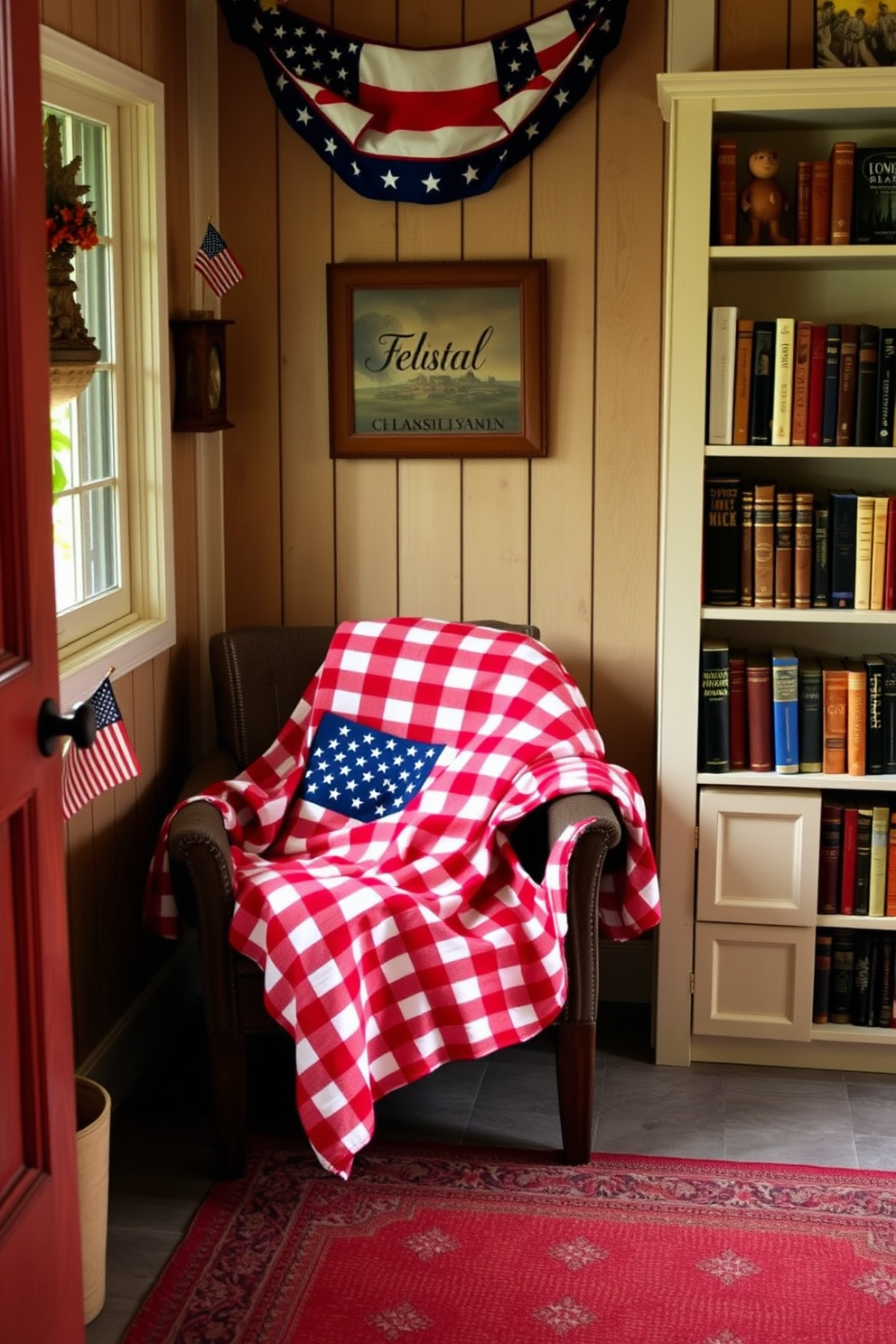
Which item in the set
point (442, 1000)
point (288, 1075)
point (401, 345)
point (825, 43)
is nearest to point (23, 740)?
point (442, 1000)

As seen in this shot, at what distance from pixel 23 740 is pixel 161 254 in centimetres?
182

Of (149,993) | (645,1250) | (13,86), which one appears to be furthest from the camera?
(149,993)

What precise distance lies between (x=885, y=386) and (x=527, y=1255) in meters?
1.84

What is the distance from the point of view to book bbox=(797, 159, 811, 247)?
3.07 m

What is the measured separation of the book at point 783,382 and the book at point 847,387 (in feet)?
0.33

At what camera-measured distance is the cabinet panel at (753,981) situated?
128 inches

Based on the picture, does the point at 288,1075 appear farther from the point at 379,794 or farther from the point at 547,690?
the point at 547,690

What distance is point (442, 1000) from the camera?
2.74 metres

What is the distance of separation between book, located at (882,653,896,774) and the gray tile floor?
702 mm

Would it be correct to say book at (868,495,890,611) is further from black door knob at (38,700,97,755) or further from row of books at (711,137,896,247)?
black door knob at (38,700,97,755)

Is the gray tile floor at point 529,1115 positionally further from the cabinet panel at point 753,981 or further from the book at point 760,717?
the book at point 760,717

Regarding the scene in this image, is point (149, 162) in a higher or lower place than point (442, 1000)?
higher

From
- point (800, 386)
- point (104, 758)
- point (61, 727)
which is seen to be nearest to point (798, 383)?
point (800, 386)

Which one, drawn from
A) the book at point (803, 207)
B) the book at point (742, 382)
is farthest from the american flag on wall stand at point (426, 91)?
the book at point (742, 382)
